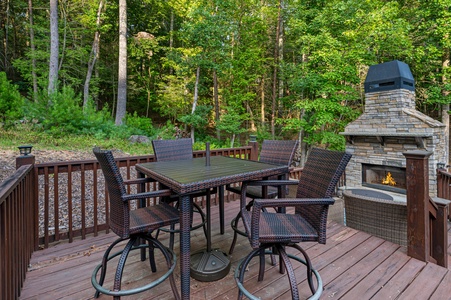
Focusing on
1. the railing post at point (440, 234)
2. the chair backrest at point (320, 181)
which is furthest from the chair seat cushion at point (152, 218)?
the railing post at point (440, 234)

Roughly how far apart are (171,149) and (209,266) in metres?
1.50

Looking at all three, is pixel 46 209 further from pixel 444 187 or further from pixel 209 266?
pixel 444 187

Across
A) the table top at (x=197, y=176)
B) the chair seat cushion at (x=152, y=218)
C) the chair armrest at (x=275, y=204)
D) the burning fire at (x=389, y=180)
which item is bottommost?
the burning fire at (x=389, y=180)

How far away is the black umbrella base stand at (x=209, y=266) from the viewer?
1914mm

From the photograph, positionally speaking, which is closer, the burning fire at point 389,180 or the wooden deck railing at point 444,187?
the wooden deck railing at point 444,187

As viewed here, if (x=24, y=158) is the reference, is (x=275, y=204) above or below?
below

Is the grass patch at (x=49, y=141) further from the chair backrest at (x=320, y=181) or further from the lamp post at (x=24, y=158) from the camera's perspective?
the chair backrest at (x=320, y=181)

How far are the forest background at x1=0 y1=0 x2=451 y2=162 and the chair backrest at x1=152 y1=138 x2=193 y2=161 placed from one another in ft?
15.5

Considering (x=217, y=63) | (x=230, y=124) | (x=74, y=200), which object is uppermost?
(x=217, y=63)

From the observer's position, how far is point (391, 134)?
230 inches

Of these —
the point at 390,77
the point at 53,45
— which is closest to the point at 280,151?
the point at 390,77

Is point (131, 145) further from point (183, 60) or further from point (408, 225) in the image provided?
point (408, 225)

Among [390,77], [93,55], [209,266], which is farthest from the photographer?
[93,55]

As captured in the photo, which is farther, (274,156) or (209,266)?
(274,156)
